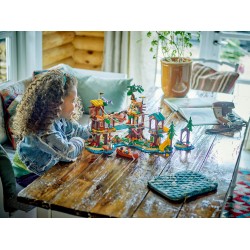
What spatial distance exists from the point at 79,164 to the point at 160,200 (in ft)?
1.27

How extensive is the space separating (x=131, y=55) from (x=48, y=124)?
1.72 metres

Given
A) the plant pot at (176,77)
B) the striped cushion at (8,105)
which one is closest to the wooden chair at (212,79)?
the plant pot at (176,77)

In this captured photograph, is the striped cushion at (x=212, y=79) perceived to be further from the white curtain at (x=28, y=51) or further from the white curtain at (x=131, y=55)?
the white curtain at (x=28, y=51)

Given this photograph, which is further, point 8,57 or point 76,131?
point 8,57

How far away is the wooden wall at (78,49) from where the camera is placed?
3.64 m

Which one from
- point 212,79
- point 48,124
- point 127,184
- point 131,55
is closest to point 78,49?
point 131,55

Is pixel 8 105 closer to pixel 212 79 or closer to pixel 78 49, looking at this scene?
pixel 212 79

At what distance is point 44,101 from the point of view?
2041 mm

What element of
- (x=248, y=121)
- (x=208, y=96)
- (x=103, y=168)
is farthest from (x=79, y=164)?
(x=208, y=96)

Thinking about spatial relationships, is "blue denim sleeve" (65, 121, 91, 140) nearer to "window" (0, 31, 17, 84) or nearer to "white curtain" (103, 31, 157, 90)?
"window" (0, 31, 17, 84)
